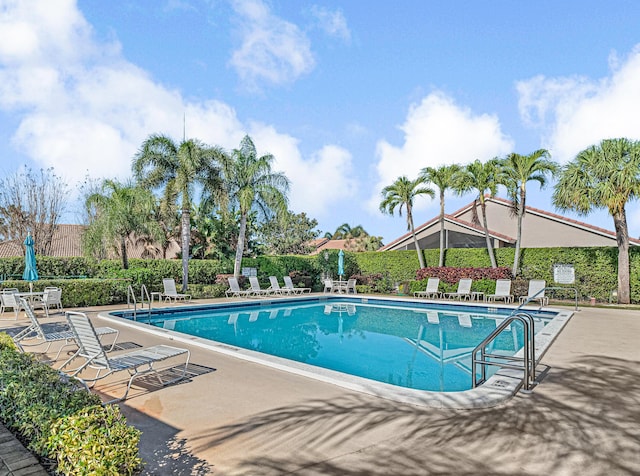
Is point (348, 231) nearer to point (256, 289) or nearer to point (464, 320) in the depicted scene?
point (256, 289)

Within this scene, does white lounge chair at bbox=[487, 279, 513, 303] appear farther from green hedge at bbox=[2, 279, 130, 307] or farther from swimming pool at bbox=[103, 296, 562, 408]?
green hedge at bbox=[2, 279, 130, 307]

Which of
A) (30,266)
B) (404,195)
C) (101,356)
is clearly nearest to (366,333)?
(101,356)

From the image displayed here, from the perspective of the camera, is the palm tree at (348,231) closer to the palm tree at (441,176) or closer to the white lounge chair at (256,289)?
the palm tree at (441,176)

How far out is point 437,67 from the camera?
1641 cm

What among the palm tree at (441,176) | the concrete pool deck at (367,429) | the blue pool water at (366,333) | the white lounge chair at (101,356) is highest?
the palm tree at (441,176)

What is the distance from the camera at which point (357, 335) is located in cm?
1175

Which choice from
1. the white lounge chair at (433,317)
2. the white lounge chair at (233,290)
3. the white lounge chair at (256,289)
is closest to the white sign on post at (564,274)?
the white lounge chair at (433,317)

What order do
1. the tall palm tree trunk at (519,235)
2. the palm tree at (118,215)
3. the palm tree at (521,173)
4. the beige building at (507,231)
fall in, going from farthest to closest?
1. the beige building at (507,231)
2. the palm tree at (118,215)
3. the tall palm tree trunk at (519,235)
4. the palm tree at (521,173)

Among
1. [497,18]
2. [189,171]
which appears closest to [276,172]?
[189,171]

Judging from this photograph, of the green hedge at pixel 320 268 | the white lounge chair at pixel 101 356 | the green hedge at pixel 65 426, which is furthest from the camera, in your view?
the green hedge at pixel 320 268

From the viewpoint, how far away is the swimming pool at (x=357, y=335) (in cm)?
729

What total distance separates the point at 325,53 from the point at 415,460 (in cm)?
1564

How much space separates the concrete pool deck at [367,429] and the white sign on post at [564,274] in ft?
45.4

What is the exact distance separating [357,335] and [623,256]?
1164cm
